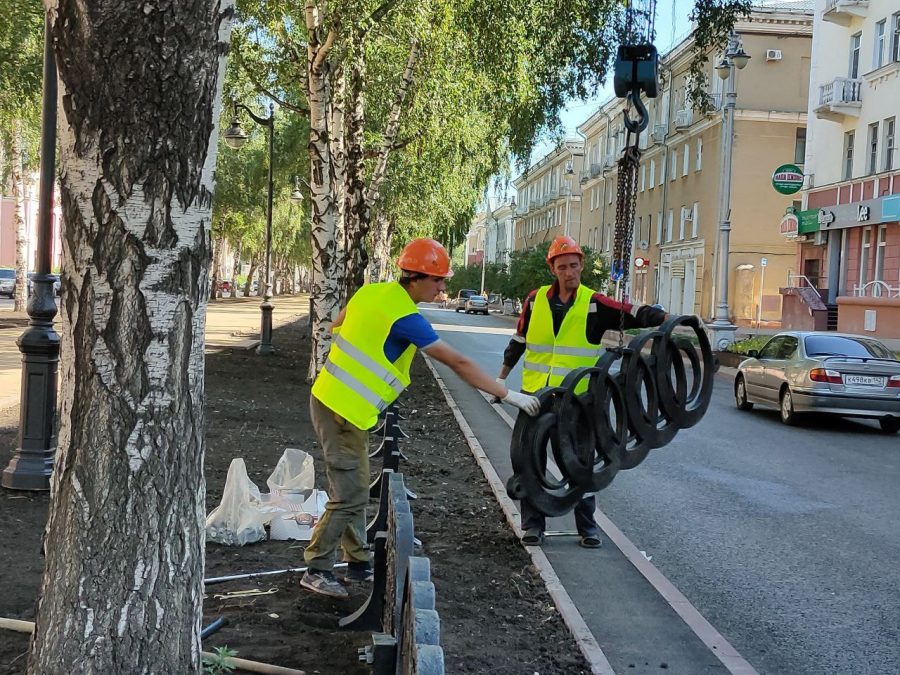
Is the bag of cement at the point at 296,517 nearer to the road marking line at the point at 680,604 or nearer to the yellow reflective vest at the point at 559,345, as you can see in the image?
the yellow reflective vest at the point at 559,345

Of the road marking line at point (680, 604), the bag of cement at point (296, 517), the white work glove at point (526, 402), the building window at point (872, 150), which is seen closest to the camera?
the road marking line at point (680, 604)

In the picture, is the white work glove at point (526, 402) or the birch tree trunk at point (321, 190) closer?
the white work glove at point (526, 402)

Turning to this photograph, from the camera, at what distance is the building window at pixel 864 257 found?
34.4 meters

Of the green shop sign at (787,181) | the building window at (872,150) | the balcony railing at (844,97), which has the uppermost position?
the balcony railing at (844,97)

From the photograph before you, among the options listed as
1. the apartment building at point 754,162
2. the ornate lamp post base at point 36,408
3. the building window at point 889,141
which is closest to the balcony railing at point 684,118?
the apartment building at point 754,162

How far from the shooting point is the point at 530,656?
15.6ft

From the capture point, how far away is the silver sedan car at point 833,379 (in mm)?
14711

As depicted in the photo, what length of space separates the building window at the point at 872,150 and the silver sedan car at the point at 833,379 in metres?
20.2

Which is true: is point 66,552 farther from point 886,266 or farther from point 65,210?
point 886,266

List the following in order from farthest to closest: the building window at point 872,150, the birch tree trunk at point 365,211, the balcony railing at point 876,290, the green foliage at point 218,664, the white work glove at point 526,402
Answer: the building window at point 872,150
the balcony railing at point 876,290
the birch tree trunk at point 365,211
the white work glove at point 526,402
the green foliage at point 218,664

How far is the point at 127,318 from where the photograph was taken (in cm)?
326

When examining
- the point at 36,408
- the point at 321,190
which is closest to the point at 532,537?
the point at 36,408

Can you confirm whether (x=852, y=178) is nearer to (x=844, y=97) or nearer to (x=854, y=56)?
(x=844, y=97)

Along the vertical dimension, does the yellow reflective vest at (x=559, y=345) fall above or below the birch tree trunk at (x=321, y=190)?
below
